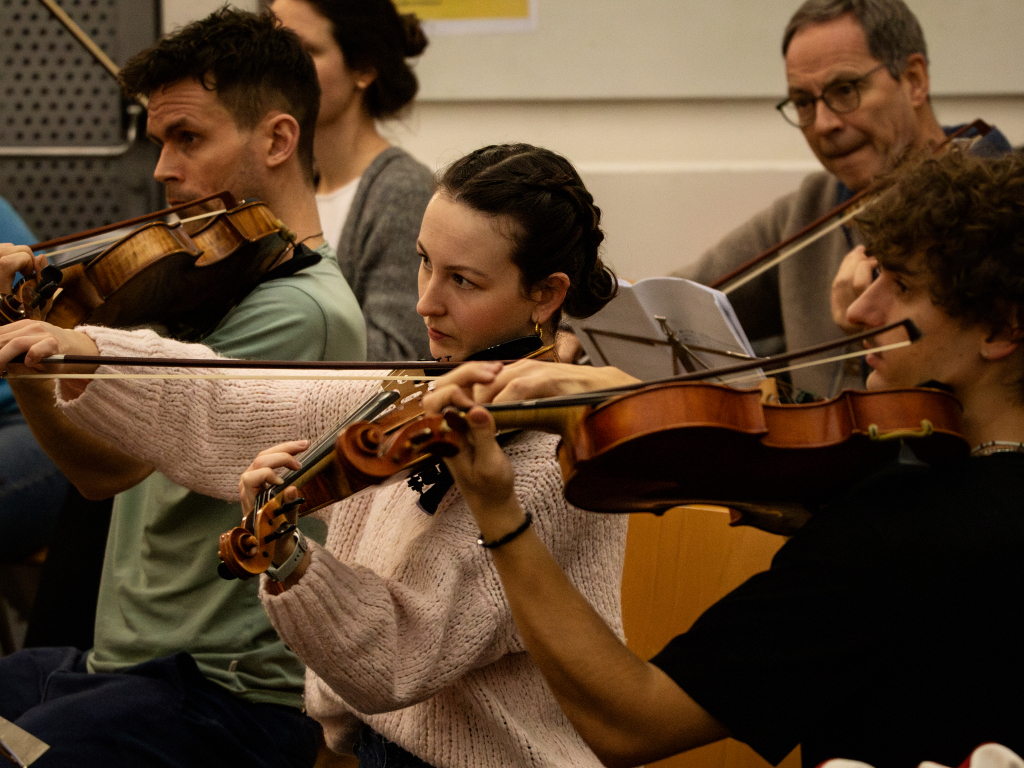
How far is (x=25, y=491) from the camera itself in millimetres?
1836

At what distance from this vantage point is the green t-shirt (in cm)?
128

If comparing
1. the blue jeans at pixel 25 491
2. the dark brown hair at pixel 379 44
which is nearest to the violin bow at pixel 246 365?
the blue jeans at pixel 25 491

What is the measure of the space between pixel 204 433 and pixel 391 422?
0.32 m

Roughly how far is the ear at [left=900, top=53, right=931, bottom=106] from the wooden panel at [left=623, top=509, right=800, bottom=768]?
0.99 m

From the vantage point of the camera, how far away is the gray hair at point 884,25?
1.94m

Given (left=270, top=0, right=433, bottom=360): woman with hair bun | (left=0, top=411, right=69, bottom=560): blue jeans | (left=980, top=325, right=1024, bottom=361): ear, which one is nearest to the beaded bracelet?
(left=980, top=325, right=1024, bottom=361): ear

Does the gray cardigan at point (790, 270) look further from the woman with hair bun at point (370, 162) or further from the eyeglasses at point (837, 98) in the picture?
the woman with hair bun at point (370, 162)

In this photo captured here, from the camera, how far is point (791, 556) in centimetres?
89

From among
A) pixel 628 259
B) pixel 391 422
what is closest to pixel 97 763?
pixel 391 422

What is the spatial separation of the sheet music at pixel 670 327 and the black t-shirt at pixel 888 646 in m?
0.42

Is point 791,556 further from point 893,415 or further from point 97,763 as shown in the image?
point 97,763

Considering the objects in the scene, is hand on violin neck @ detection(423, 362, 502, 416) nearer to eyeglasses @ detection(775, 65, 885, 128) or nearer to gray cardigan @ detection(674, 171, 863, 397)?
gray cardigan @ detection(674, 171, 863, 397)

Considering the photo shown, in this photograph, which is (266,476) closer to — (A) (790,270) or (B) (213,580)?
(B) (213,580)

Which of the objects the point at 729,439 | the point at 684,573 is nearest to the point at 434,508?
the point at 729,439
